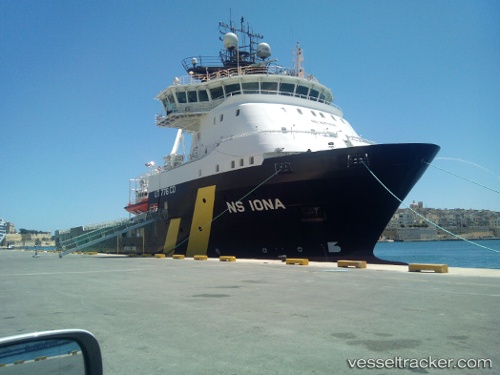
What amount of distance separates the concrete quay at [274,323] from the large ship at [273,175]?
629cm

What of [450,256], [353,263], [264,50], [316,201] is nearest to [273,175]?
[316,201]

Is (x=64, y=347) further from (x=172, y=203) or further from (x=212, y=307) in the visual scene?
(x=172, y=203)

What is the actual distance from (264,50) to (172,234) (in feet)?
47.2

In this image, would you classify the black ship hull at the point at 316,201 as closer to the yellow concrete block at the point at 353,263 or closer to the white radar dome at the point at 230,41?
the yellow concrete block at the point at 353,263

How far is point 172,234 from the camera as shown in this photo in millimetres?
25406

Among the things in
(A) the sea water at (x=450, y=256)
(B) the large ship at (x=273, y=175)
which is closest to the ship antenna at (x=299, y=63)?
(B) the large ship at (x=273, y=175)

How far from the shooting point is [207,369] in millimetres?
3941

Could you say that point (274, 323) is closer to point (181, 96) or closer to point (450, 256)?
point (181, 96)

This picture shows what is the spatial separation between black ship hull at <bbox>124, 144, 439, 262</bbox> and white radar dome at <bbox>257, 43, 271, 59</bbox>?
41.8ft

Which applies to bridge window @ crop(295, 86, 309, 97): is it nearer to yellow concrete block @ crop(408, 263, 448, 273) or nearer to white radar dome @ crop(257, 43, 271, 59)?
white radar dome @ crop(257, 43, 271, 59)

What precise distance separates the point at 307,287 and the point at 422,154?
30.4ft

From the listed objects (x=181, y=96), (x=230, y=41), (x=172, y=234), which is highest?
(x=230, y=41)

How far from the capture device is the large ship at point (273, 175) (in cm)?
1641

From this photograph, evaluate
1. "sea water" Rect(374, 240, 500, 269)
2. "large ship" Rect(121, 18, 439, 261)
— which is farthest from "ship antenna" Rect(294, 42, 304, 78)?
"sea water" Rect(374, 240, 500, 269)
